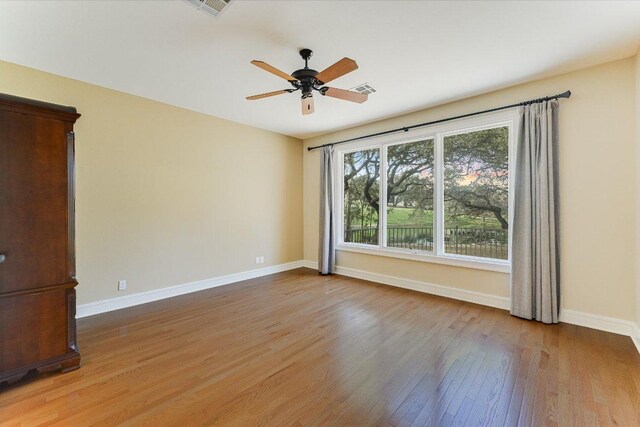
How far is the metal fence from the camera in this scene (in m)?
3.60

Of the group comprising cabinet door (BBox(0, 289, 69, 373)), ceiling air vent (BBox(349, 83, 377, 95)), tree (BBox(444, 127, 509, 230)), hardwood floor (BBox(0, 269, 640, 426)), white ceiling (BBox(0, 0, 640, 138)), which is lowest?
hardwood floor (BBox(0, 269, 640, 426))

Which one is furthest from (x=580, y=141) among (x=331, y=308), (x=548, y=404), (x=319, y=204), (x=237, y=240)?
(x=237, y=240)

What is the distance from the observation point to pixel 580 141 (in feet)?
9.70

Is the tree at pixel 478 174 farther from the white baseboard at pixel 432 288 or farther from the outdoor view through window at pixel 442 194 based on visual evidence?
the white baseboard at pixel 432 288

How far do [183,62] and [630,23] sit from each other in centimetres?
393

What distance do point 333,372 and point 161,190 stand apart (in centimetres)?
332

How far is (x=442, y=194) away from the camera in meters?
4.06

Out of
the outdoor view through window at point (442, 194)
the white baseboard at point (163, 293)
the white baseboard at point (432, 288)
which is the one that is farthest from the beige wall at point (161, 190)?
the outdoor view through window at point (442, 194)

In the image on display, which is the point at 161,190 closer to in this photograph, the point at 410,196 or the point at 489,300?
the point at 410,196

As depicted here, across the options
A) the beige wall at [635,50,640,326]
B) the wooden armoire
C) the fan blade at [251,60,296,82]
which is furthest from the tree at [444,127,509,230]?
the wooden armoire

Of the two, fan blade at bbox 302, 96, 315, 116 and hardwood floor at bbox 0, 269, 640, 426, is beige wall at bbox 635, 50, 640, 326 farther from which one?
fan blade at bbox 302, 96, 315, 116

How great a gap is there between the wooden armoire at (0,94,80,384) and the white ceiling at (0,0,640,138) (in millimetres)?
836

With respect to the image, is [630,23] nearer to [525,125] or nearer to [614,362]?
[525,125]

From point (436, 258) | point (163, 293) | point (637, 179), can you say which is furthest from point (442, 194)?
point (163, 293)
